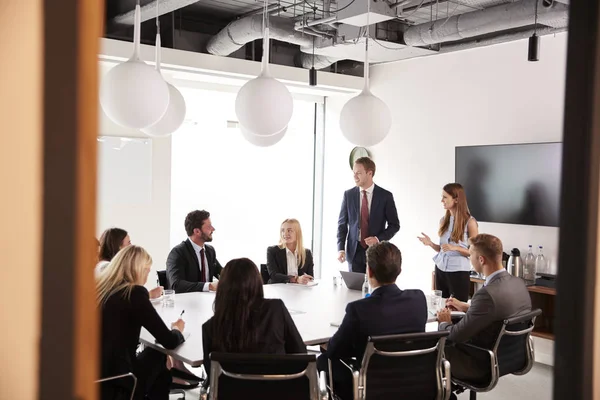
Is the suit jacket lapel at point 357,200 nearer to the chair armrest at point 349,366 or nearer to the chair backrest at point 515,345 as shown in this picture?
the chair backrest at point 515,345

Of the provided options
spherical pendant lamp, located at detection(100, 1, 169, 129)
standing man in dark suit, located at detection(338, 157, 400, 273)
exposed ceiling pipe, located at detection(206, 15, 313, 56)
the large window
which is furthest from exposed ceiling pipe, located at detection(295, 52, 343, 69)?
spherical pendant lamp, located at detection(100, 1, 169, 129)

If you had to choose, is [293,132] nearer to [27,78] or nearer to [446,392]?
[446,392]

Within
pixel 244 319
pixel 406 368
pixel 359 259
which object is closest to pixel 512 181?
pixel 359 259

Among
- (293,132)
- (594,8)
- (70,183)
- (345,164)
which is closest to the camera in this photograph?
(70,183)

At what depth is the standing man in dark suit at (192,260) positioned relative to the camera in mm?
4234

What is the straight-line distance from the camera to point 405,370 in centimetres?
281

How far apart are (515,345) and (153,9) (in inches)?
154

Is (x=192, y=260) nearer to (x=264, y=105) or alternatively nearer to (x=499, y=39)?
(x=264, y=105)

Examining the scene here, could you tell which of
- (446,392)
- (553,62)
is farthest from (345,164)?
(446,392)

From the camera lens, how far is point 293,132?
861 cm

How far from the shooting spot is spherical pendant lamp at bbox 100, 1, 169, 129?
257 centimetres

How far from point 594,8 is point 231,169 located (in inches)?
291

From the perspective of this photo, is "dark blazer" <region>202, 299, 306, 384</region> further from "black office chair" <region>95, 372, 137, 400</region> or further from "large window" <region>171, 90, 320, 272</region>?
"large window" <region>171, 90, 320, 272</region>

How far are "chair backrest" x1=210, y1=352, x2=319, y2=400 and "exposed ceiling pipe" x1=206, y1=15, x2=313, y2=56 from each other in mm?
3969
